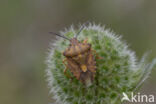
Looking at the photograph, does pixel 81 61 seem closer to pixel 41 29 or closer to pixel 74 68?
pixel 74 68

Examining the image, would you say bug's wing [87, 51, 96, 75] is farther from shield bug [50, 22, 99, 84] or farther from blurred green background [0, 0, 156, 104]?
blurred green background [0, 0, 156, 104]

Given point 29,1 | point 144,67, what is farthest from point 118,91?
point 29,1

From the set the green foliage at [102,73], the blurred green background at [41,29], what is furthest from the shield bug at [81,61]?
the blurred green background at [41,29]

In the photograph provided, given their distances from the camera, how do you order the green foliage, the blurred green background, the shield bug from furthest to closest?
the blurred green background, the green foliage, the shield bug

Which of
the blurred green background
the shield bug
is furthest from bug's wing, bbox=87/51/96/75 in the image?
the blurred green background

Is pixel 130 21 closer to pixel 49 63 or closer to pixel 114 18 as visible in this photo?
pixel 114 18

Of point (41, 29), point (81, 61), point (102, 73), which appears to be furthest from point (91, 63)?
point (41, 29)

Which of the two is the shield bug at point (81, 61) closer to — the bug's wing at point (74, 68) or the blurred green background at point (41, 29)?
the bug's wing at point (74, 68)
